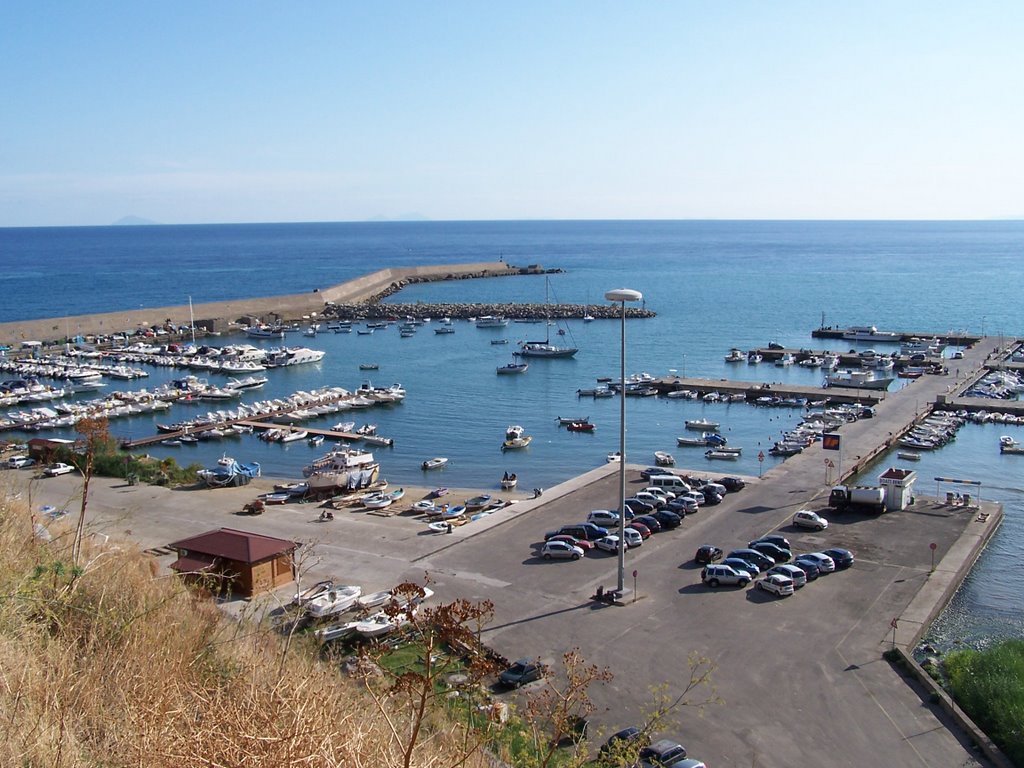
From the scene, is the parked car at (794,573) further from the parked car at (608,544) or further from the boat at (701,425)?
the boat at (701,425)

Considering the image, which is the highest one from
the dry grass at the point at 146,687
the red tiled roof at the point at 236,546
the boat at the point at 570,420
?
the dry grass at the point at 146,687

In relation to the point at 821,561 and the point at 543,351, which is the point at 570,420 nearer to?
the point at 543,351

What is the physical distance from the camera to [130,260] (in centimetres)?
17925

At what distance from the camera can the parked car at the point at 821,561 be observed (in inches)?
835

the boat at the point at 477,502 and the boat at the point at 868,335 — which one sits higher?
the boat at the point at 868,335

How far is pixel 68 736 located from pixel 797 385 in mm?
53157

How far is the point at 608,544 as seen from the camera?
22.5 m

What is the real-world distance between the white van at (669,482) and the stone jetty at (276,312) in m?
58.1

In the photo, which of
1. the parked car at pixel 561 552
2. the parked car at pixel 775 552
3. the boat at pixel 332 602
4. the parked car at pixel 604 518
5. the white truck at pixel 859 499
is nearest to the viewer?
the boat at pixel 332 602

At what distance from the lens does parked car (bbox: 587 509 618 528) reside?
24.8 metres

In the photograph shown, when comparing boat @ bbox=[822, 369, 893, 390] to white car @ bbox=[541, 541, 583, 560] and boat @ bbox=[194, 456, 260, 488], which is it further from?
white car @ bbox=[541, 541, 583, 560]

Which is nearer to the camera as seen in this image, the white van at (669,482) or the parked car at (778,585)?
the parked car at (778,585)

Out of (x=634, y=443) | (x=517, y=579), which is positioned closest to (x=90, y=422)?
(x=517, y=579)

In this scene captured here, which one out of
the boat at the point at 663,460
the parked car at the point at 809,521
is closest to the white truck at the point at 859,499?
the parked car at the point at 809,521
